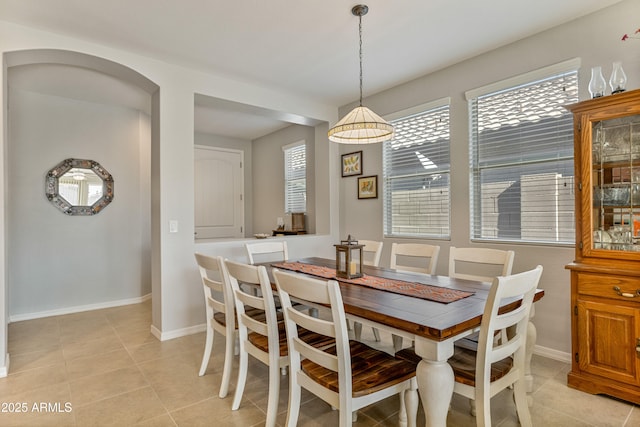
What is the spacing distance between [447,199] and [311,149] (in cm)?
230

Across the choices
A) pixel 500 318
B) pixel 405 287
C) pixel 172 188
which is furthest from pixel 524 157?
pixel 172 188

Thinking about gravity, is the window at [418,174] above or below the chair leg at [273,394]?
above

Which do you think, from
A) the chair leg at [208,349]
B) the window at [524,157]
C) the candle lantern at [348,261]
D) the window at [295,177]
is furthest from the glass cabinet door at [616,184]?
the window at [295,177]

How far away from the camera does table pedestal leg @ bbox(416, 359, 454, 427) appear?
4.57ft

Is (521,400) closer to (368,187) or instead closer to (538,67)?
(538,67)

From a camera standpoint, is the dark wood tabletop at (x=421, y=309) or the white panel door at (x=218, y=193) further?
the white panel door at (x=218, y=193)

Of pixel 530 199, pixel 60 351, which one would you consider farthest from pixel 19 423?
pixel 530 199

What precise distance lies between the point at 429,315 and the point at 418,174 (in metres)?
2.49

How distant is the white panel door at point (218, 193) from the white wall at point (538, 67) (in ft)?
10.3

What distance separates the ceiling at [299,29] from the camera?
2.44m

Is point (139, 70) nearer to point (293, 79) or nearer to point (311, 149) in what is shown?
point (293, 79)

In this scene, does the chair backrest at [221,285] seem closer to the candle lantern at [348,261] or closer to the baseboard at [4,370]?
the candle lantern at [348,261]

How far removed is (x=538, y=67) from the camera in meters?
2.82

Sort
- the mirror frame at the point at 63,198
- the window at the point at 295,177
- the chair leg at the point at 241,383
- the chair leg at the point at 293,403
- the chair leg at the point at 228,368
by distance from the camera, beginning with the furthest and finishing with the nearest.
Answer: the window at the point at 295,177
the mirror frame at the point at 63,198
the chair leg at the point at 228,368
the chair leg at the point at 241,383
the chair leg at the point at 293,403
